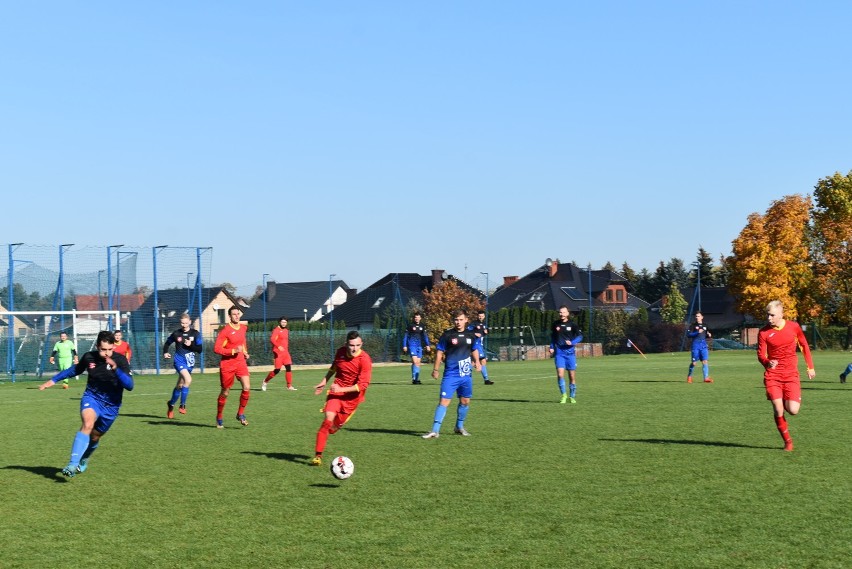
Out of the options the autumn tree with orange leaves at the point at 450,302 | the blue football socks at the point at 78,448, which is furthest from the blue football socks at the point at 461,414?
the autumn tree with orange leaves at the point at 450,302

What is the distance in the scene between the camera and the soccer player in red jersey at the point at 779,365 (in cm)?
1354

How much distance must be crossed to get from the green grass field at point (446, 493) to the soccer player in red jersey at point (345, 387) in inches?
22.8

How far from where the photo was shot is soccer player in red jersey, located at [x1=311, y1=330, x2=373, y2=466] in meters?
12.9

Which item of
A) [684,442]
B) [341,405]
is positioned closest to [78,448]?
[341,405]

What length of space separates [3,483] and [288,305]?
9532 centimetres

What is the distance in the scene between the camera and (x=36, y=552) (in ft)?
26.9

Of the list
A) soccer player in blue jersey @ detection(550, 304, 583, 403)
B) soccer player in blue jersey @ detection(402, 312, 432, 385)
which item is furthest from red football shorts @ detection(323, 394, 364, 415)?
soccer player in blue jersey @ detection(402, 312, 432, 385)

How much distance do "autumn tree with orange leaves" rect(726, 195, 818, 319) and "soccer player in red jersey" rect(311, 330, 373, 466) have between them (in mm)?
61500

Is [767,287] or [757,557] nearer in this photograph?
[757,557]

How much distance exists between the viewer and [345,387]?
1298 cm

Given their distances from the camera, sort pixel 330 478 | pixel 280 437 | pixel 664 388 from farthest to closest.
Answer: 1. pixel 664 388
2. pixel 280 437
3. pixel 330 478

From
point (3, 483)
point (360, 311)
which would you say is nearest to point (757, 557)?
point (3, 483)

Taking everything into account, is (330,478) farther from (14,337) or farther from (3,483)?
(14,337)

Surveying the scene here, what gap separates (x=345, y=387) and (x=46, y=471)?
3936mm
